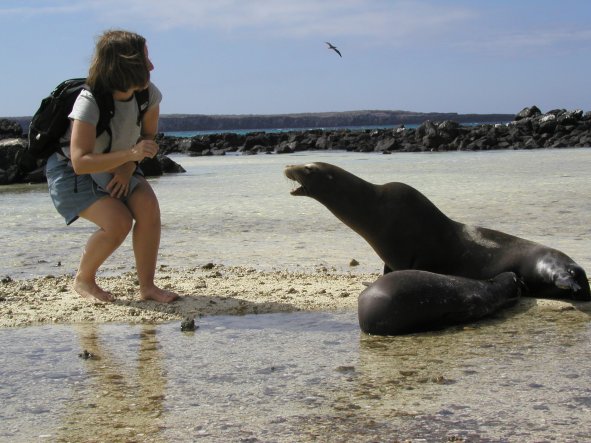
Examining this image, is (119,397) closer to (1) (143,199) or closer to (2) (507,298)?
(1) (143,199)

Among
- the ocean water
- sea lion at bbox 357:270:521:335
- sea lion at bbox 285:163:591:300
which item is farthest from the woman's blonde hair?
sea lion at bbox 357:270:521:335

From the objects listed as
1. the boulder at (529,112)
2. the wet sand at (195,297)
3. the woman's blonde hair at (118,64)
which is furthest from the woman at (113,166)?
the boulder at (529,112)

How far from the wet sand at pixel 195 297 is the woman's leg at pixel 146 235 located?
3.7 inches

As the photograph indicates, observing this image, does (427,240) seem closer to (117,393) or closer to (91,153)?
(91,153)

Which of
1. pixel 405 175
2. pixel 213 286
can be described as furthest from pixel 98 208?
pixel 405 175

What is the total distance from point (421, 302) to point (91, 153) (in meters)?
2.17

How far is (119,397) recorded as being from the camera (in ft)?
12.9

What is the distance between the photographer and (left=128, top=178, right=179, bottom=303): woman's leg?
6070mm

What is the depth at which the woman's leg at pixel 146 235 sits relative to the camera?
607 centimetres

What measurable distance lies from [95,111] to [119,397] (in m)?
2.28

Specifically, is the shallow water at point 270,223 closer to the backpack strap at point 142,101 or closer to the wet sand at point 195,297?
the wet sand at point 195,297

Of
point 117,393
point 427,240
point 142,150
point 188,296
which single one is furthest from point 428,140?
point 117,393

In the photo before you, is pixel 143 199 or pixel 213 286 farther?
pixel 213 286

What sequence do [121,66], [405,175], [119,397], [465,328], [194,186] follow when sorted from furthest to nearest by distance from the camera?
[405,175], [194,186], [121,66], [465,328], [119,397]
